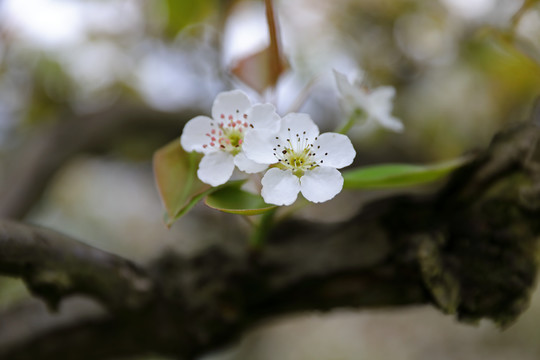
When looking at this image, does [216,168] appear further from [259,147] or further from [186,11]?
[186,11]

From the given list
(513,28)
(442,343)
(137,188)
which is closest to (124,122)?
(137,188)

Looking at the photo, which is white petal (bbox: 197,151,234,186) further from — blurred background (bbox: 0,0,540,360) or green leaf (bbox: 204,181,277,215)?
blurred background (bbox: 0,0,540,360)

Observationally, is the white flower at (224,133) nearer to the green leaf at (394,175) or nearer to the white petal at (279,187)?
the white petal at (279,187)

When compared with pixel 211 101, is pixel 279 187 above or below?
above

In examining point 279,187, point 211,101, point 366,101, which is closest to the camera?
point 279,187

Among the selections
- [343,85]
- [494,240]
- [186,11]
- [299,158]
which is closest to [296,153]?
[299,158]

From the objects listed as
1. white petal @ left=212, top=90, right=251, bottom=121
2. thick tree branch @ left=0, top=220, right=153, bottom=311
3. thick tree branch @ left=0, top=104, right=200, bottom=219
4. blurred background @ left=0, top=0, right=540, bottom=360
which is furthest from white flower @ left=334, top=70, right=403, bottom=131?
thick tree branch @ left=0, top=104, right=200, bottom=219
